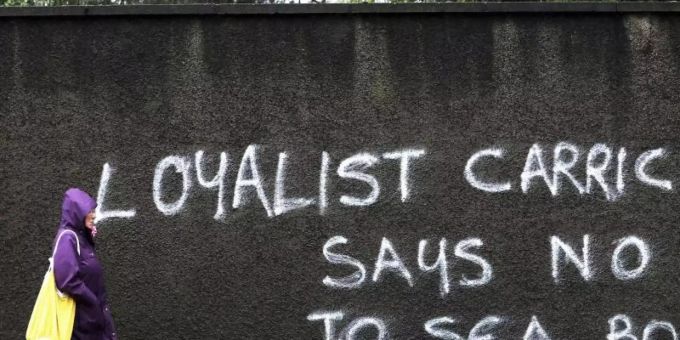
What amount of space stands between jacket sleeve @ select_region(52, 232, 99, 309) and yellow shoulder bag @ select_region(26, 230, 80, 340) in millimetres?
38

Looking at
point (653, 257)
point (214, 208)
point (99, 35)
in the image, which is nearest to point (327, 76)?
point (214, 208)

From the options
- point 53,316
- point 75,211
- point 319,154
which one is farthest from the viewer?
point 319,154

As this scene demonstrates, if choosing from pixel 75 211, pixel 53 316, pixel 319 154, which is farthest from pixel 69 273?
pixel 319 154

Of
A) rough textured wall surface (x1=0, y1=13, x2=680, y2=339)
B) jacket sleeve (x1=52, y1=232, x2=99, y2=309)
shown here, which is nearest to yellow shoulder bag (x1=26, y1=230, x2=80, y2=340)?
jacket sleeve (x1=52, y1=232, x2=99, y2=309)

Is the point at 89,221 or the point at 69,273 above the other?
the point at 89,221

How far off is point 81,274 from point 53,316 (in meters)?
0.27

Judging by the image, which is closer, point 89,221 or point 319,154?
point 89,221

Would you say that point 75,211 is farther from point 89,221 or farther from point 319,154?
point 319,154

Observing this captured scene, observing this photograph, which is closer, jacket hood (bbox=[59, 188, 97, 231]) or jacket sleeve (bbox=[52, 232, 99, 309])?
jacket sleeve (bbox=[52, 232, 99, 309])

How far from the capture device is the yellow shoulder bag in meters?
4.91

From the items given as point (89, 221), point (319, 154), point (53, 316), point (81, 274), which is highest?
point (319, 154)

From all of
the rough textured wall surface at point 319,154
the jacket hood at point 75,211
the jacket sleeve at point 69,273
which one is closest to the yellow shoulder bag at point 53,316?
the jacket sleeve at point 69,273

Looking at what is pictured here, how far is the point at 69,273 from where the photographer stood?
16.2ft

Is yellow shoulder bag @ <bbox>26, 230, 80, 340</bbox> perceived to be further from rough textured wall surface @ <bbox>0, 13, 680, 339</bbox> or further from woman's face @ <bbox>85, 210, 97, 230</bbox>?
rough textured wall surface @ <bbox>0, 13, 680, 339</bbox>
